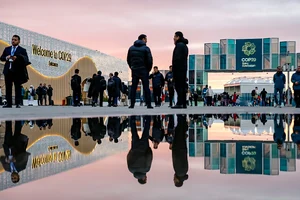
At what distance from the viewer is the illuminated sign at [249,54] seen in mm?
53375

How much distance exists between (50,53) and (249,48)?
2148 cm

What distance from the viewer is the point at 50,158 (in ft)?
11.6

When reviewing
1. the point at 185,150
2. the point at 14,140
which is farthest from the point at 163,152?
the point at 14,140

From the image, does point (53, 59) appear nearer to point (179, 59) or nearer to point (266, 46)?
point (266, 46)

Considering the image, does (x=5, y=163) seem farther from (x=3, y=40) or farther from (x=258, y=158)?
(x=3, y=40)

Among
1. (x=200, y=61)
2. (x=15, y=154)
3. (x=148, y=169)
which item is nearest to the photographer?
(x=148, y=169)

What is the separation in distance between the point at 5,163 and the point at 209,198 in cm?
163

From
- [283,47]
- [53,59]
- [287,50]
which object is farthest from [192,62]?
[53,59]

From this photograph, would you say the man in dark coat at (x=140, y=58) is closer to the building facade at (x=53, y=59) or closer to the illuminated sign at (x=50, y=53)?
the building facade at (x=53, y=59)

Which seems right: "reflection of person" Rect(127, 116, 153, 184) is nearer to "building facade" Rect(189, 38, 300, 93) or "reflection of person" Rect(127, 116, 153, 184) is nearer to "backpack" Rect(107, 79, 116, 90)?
"backpack" Rect(107, 79, 116, 90)

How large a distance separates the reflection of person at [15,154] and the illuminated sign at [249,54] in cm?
4981

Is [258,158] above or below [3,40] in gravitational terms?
below

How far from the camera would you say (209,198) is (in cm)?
208

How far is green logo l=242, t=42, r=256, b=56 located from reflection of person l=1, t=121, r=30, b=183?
49743mm
